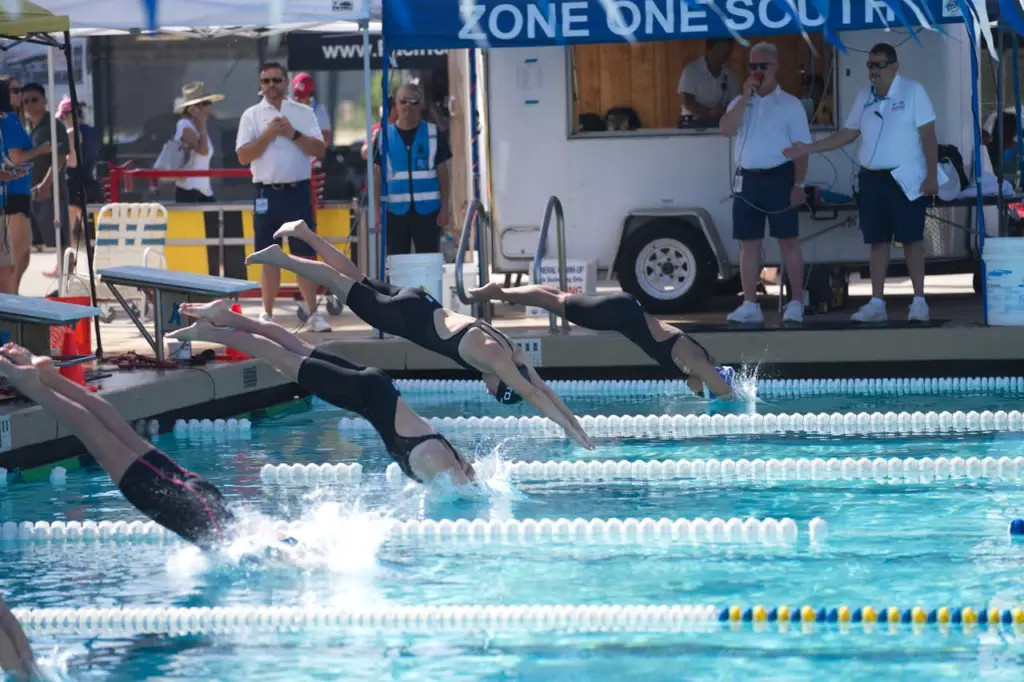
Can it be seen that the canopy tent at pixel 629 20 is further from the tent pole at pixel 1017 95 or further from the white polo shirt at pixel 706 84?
the white polo shirt at pixel 706 84

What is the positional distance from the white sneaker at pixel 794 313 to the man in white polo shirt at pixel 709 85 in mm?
1870

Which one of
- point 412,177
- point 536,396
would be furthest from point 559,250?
point 536,396

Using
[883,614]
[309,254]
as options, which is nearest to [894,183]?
[309,254]

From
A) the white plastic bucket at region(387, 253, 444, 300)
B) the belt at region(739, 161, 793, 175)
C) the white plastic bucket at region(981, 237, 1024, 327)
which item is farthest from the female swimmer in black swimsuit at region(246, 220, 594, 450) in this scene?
the white plastic bucket at region(981, 237, 1024, 327)

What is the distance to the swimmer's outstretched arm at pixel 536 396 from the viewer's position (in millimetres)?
7227

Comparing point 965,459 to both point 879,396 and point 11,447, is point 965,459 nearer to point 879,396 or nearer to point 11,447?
point 879,396

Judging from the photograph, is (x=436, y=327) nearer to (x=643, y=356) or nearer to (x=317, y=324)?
(x=643, y=356)

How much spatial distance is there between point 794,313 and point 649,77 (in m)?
2.79

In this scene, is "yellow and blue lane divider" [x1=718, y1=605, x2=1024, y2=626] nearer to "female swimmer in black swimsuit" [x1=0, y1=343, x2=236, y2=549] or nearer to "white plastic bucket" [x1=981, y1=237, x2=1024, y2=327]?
"female swimmer in black swimsuit" [x1=0, y1=343, x2=236, y2=549]

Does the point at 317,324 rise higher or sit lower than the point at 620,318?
lower

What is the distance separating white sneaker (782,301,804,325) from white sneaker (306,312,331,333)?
339 centimetres

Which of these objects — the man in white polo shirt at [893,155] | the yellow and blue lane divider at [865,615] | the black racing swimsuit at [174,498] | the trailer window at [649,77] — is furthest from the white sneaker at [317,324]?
the yellow and blue lane divider at [865,615]

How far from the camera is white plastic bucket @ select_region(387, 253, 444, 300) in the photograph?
11094 millimetres

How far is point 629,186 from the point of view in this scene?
12383 mm
